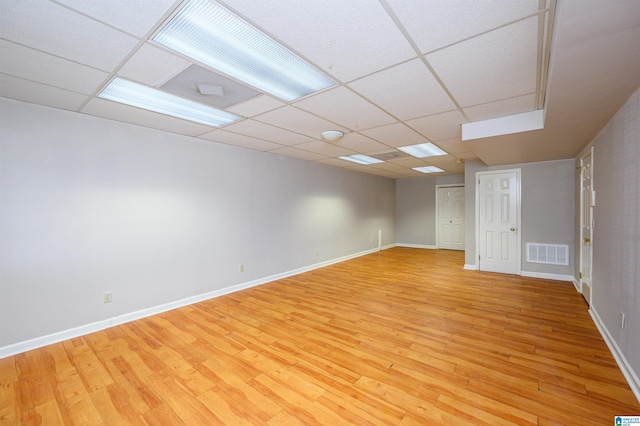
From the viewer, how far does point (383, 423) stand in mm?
1637

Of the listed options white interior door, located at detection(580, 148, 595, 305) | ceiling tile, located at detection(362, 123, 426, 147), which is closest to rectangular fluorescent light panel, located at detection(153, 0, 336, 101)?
ceiling tile, located at detection(362, 123, 426, 147)

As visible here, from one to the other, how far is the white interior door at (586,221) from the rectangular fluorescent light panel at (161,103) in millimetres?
4668

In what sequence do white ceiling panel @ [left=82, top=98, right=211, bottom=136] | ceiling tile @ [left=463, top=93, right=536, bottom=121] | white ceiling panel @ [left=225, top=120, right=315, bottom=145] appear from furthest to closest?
white ceiling panel @ [left=225, top=120, right=315, bottom=145] → white ceiling panel @ [left=82, top=98, right=211, bottom=136] → ceiling tile @ [left=463, top=93, right=536, bottom=121]

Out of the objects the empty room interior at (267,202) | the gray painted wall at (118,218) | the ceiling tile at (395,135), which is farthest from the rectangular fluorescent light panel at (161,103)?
the ceiling tile at (395,135)

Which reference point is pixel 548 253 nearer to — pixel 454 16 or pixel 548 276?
pixel 548 276

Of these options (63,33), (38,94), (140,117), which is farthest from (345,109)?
(38,94)

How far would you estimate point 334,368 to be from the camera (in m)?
2.24

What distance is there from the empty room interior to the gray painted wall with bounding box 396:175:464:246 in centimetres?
369

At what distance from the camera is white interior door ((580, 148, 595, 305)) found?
11.1ft

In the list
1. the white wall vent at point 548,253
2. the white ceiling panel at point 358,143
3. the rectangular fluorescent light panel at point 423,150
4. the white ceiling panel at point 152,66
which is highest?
the rectangular fluorescent light panel at point 423,150

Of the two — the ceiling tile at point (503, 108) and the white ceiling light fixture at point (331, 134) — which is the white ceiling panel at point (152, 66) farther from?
the ceiling tile at point (503, 108)

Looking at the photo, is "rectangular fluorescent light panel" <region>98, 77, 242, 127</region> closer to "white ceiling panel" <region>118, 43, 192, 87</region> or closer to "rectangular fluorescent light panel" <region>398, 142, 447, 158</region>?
"white ceiling panel" <region>118, 43, 192, 87</region>

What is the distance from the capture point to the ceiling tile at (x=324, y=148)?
428cm

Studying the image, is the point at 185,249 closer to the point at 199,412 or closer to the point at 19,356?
the point at 19,356
